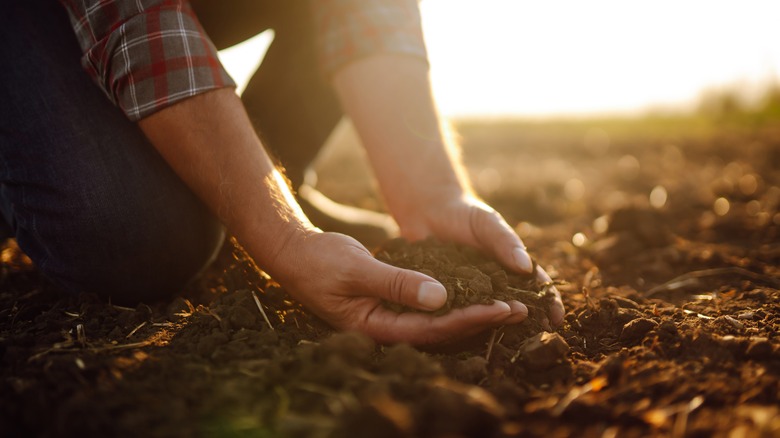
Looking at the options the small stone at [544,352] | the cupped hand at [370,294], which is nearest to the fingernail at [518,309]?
the cupped hand at [370,294]

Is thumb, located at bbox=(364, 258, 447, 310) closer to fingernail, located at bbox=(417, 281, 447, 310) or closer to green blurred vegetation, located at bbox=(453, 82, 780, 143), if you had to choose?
fingernail, located at bbox=(417, 281, 447, 310)

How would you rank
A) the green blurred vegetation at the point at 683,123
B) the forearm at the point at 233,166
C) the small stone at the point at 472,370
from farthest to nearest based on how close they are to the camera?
the green blurred vegetation at the point at 683,123 < the forearm at the point at 233,166 < the small stone at the point at 472,370

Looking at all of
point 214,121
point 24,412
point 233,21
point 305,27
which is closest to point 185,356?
point 24,412

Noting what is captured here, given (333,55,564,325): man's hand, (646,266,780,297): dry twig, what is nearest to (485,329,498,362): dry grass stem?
(333,55,564,325): man's hand

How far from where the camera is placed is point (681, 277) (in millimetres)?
2113

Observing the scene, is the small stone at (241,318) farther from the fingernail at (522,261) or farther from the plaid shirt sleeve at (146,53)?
the fingernail at (522,261)

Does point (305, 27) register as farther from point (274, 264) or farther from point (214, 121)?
point (274, 264)

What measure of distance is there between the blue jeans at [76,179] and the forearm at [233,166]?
295 mm

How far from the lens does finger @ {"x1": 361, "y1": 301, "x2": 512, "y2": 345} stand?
1355mm

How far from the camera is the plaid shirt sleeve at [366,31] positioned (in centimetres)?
205

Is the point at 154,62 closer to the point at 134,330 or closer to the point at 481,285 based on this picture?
the point at 134,330

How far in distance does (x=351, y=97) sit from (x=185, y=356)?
4.13ft

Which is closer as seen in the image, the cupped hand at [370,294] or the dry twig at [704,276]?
the cupped hand at [370,294]

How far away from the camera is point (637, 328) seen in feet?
4.90
